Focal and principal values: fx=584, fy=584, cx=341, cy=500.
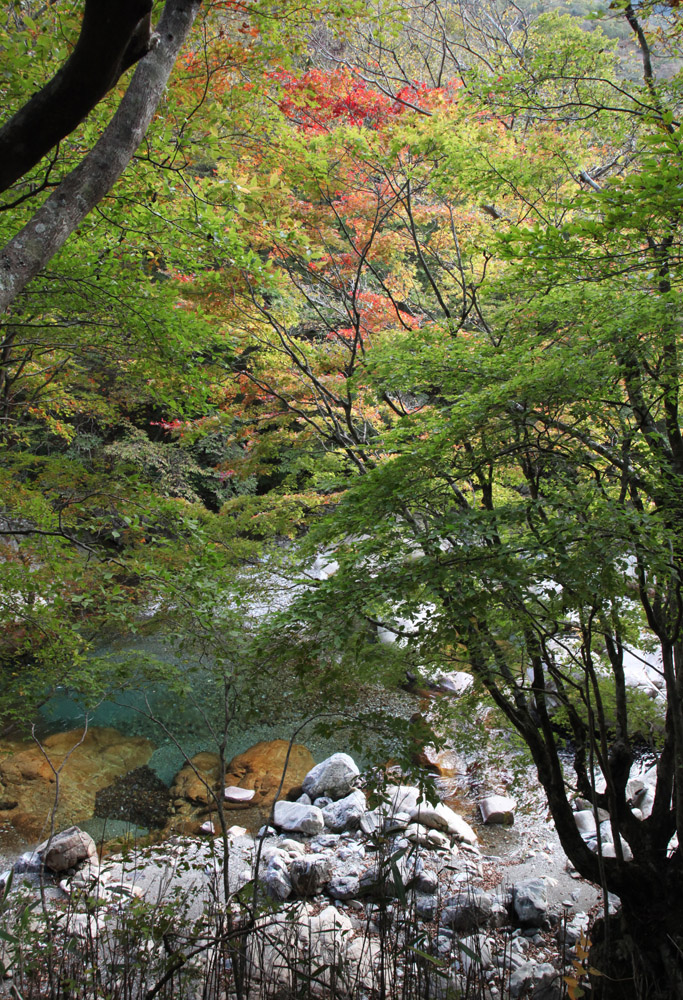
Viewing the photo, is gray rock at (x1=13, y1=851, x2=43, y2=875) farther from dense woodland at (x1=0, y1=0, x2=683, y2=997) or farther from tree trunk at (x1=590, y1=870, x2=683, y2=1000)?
tree trunk at (x1=590, y1=870, x2=683, y2=1000)

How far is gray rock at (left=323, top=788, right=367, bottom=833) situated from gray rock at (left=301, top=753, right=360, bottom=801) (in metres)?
0.27

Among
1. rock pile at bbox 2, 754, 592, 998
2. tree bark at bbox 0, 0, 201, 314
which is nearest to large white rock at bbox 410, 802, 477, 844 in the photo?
rock pile at bbox 2, 754, 592, 998

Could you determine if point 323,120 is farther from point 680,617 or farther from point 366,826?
point 366,826

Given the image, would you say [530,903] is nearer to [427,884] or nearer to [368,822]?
[427,884]

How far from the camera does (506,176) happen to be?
4.85 metres

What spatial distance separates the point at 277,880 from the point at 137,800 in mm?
2592

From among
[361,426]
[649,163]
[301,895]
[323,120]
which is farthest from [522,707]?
[323,120]

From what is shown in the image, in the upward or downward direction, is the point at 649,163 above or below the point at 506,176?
below

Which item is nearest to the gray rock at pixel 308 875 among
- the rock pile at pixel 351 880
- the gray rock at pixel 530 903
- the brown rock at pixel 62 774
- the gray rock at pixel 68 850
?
the rock pile at pixel 351 880

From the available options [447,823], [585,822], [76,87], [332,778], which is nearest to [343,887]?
[447,823]

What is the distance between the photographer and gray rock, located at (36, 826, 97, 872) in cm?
560

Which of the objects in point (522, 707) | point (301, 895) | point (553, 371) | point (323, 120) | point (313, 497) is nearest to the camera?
point (553, 371)

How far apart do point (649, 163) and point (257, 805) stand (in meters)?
7.38

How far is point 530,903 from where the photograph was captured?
4.89 meters
